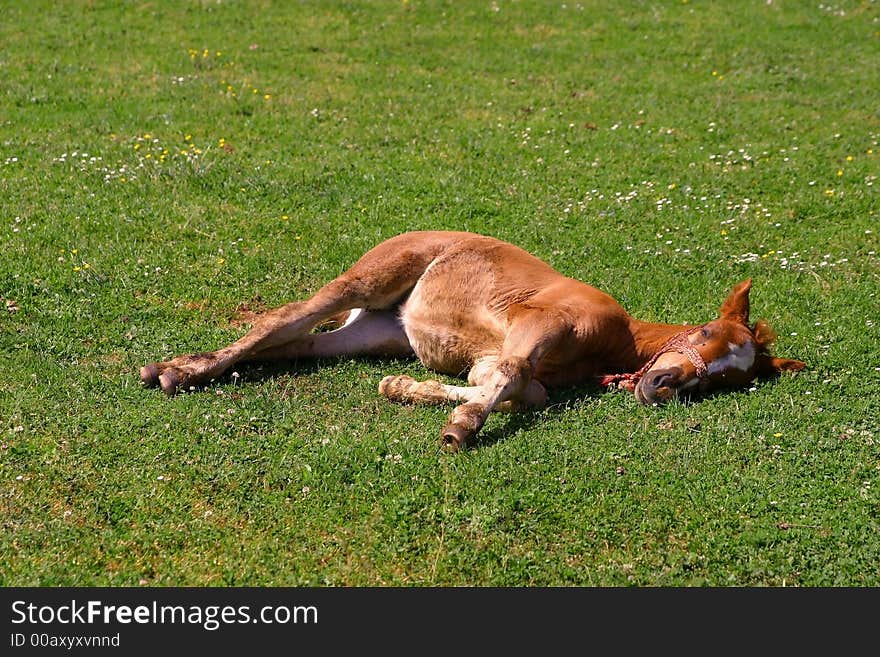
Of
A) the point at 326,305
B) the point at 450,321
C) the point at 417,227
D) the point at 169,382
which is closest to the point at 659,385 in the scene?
the point at 450,321

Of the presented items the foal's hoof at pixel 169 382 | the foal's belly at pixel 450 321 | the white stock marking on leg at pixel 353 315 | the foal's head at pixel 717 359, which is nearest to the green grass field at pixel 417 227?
the foal's hoof at pixel 169 382

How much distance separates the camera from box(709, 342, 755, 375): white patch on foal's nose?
25.9ft

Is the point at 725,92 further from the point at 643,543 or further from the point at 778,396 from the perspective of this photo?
the point at 643,543

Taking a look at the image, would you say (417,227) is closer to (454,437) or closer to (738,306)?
(738,306)

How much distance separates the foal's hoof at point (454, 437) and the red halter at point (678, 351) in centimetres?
172

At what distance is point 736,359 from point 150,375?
15.0ft

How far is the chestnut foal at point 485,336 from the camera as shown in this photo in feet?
25.3

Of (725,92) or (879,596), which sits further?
(725,92)

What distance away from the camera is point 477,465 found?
259 inches

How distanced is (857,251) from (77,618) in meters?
9.01

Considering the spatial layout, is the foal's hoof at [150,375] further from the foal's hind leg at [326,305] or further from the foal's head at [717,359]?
the foal's head at [717,359]

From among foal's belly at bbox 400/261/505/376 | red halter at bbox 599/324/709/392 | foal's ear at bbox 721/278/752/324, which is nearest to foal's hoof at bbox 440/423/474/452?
foal's belly at bbox 400/261/505/376

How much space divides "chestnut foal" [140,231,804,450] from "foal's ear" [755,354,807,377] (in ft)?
0.04

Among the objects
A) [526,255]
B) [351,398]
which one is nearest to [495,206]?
[526,255]
